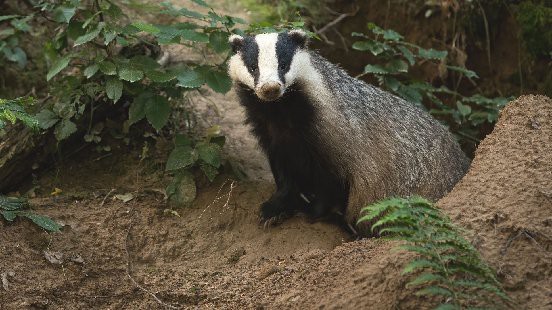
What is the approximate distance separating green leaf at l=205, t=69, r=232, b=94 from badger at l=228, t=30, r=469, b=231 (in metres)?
0.09

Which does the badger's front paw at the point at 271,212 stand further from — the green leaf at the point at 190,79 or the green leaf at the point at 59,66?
the green leaf at the point at 59,66

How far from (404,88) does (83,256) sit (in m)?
3.34

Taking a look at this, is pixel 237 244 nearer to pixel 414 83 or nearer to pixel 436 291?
pixel 414 83

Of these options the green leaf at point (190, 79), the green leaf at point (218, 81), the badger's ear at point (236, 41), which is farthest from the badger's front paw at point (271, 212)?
the badger's ear at point (236, 41)

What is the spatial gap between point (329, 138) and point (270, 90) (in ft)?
2.52

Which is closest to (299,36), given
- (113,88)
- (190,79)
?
(190,79)

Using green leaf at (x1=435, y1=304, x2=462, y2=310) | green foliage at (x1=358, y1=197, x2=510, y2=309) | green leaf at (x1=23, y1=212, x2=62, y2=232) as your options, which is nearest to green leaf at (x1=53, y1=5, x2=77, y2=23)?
green leaf at (x1=23, y1=212, x2=62, y2=232)

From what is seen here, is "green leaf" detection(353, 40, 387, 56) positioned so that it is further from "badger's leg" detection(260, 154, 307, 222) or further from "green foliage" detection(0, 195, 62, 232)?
"green foliage" detection(0, 195, 62, 232)

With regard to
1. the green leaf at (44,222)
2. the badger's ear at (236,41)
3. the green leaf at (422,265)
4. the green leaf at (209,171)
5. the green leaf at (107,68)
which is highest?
the green leaf at (422,265)

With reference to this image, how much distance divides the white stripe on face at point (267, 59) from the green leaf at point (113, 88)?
3.73 ft

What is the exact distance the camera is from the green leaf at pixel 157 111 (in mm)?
5292

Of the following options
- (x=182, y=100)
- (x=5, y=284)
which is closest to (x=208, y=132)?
(x=182, y=100)

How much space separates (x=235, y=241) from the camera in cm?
512

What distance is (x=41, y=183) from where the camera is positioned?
5.59 meters
